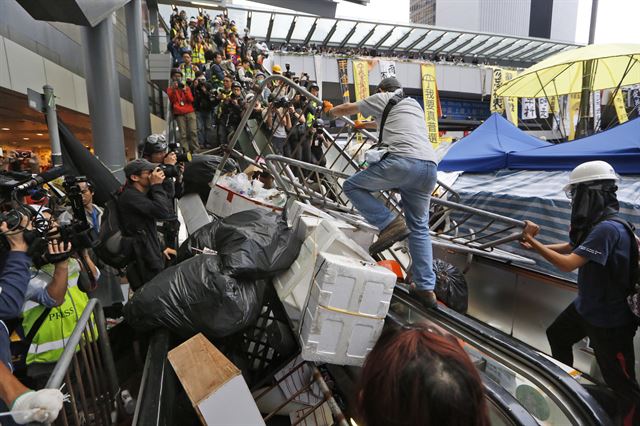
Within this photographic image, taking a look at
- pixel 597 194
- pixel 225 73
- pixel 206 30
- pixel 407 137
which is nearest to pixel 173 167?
pixel 407 137

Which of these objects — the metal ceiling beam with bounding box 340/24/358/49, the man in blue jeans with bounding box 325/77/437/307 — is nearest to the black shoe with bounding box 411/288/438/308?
the man in blue jeans with bounding box 325/77/437/307

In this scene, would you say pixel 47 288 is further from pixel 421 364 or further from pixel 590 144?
pixel 590 144

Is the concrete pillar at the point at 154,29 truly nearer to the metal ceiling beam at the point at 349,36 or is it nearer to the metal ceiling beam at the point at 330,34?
the metal ceiling beam at the point at 330,34

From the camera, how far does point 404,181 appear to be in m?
2.32

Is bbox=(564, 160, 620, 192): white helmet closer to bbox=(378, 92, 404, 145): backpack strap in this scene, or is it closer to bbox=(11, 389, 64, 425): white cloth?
bbox=(378, 92, 404, 145): backpack strap

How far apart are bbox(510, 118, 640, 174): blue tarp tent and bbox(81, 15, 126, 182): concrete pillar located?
6435 millimetres

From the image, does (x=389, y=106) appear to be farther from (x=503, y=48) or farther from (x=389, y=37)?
(x=503, y=48)

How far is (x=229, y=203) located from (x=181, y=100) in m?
3.51

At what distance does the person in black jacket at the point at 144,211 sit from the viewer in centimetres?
250

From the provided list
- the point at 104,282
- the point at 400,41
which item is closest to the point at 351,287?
the point at 104,282

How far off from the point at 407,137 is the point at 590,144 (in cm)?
402

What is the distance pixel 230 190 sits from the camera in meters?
3.61

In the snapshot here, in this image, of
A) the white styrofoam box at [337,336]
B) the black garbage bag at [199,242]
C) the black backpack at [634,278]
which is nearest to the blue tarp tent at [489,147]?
the black backpack at [634,278]

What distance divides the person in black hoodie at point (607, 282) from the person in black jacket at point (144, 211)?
8.63ft
